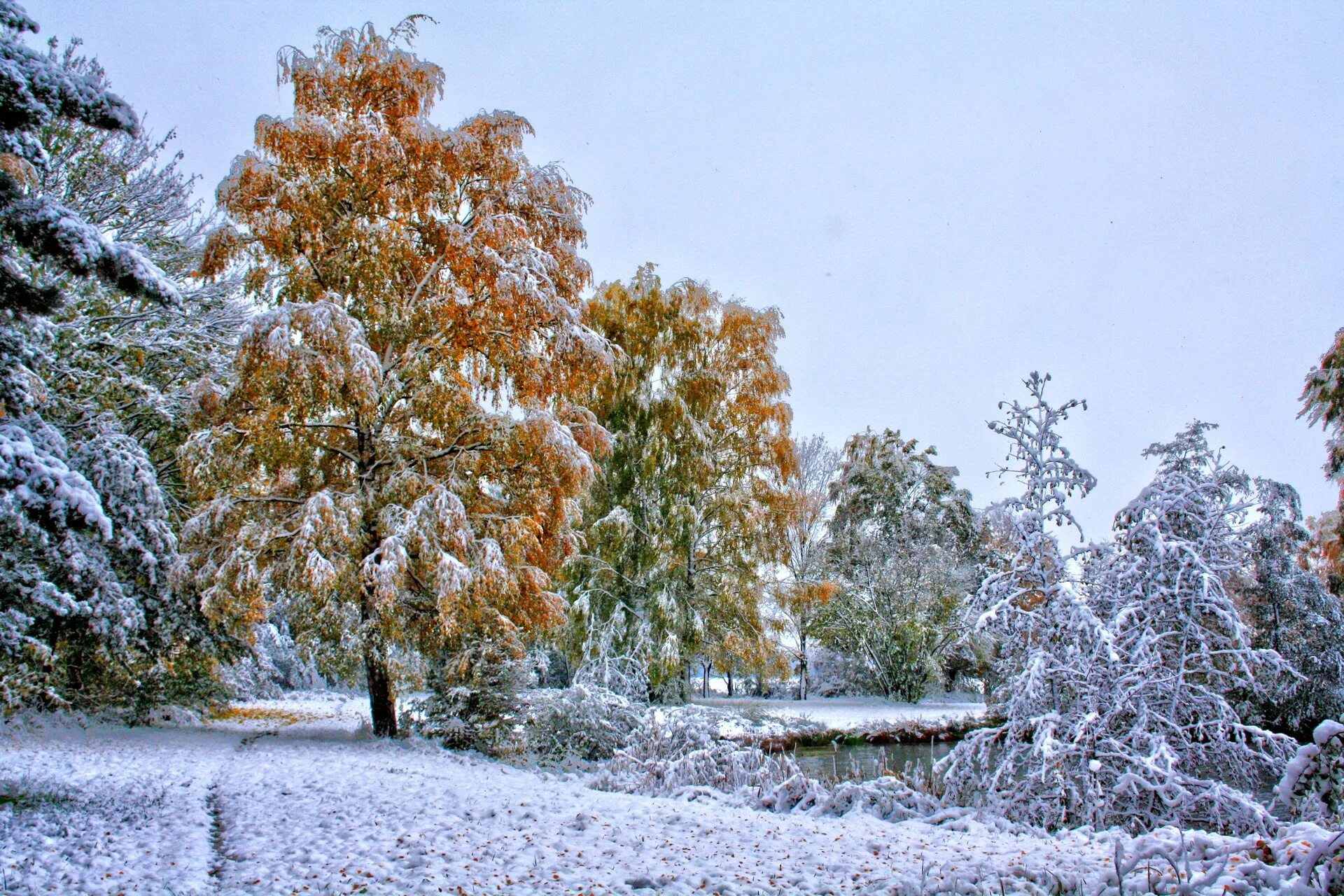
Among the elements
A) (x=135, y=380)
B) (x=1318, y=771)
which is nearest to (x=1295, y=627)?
(x=1318, y=771)

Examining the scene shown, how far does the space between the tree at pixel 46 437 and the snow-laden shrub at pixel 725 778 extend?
5395 mm

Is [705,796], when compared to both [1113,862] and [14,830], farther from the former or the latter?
[14,830]

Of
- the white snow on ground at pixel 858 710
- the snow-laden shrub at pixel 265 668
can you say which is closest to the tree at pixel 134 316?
the snow-laden shrub at pixel 265 668

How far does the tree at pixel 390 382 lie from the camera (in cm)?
876

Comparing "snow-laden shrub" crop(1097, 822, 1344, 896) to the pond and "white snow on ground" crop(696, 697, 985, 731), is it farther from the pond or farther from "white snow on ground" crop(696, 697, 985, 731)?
"white snow on ground" crop(696, 697, 985, 731)

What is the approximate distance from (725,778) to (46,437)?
6.83 meters

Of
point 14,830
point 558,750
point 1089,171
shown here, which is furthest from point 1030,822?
point 1089,171

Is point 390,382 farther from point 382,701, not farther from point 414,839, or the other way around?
point 414,839

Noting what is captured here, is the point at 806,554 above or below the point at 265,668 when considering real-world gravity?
above

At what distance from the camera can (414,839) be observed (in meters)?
4.91

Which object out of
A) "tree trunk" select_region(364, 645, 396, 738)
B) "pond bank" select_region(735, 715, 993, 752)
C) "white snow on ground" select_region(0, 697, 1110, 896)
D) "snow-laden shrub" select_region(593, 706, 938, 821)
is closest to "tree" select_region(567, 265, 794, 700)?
"pond bank" select_region(735, 715, 993, 752)

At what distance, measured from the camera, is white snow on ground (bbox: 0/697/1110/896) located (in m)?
4.10

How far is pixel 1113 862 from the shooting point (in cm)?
418

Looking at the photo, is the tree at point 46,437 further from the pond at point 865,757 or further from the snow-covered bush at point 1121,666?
the pond at point 865,757
